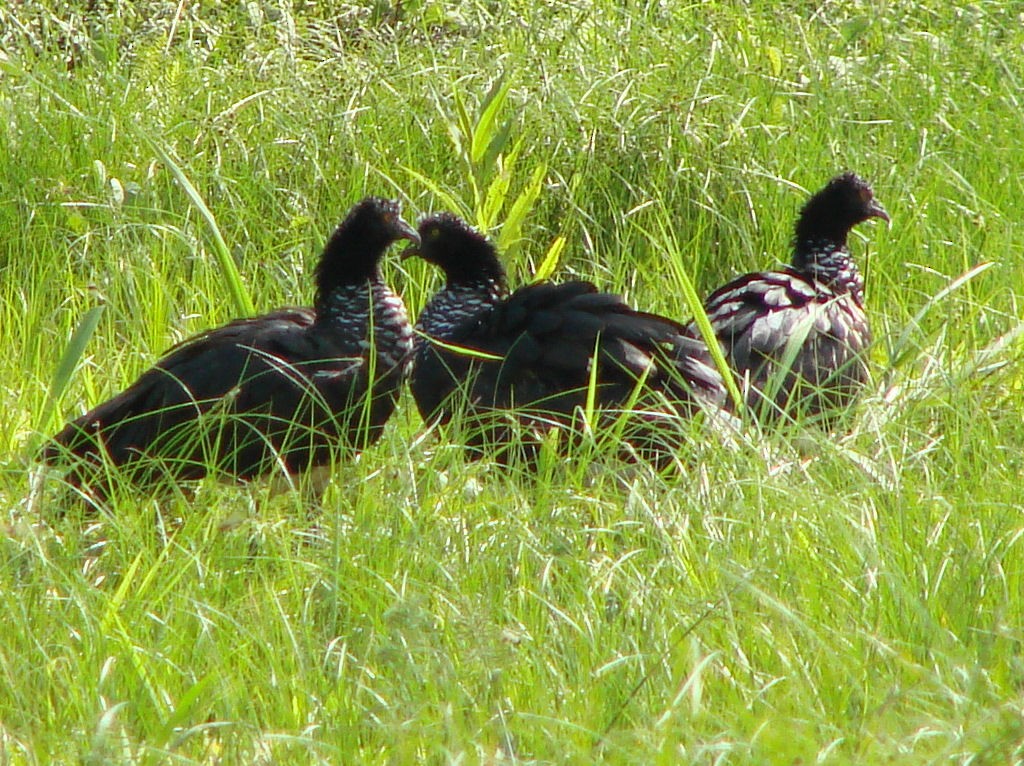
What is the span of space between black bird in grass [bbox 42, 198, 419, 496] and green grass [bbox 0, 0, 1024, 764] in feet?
0.38

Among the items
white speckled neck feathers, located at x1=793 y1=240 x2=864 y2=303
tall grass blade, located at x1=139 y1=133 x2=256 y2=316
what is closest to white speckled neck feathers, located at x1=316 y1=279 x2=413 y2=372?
tall grass blade, located at x1=139 y1=133 x2=256 y2=316

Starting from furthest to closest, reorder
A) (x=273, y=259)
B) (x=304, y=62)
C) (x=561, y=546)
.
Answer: (x=304, y=62) < (x=273, y=259) < (x=561, y=546)

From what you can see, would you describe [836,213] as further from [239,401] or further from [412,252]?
[239,401]

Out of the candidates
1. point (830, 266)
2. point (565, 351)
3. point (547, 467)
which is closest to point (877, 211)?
point (830, 266)

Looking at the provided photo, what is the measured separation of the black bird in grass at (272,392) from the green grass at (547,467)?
0.38 ft

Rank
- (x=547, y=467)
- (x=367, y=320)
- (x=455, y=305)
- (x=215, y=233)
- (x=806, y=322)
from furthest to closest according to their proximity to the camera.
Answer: (x=455, y=305) < (x=367, y=320) < (x=215, y=233) < (x=806, y=322) < (x=547, y=467)

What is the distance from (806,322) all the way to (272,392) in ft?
4.74

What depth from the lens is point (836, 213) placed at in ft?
17.3

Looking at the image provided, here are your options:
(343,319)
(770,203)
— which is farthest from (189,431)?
(770,203)

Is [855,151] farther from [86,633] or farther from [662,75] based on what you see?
[86,633]

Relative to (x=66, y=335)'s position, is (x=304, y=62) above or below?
above

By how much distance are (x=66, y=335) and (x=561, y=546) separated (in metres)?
2.38

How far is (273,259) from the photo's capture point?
5.58 m

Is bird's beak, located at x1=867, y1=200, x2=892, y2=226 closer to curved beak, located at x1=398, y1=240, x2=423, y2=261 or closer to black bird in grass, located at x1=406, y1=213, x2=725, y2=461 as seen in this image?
black bird in grass, located at x1=406, y1=213, x2=725, y2=461
